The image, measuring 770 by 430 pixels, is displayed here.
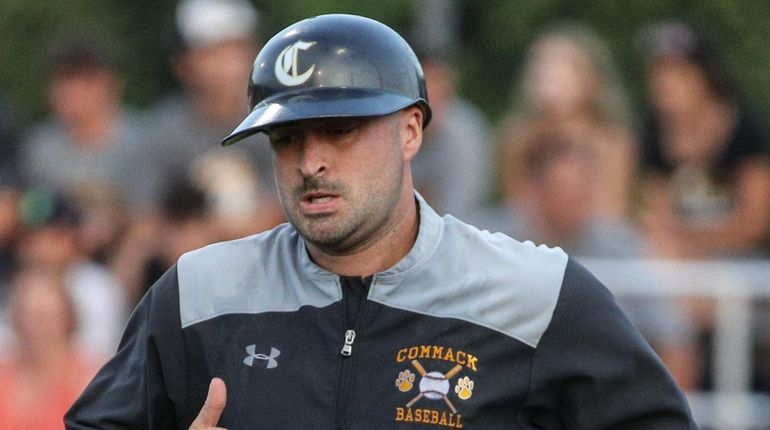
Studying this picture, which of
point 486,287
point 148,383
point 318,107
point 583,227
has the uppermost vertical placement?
point 318,107

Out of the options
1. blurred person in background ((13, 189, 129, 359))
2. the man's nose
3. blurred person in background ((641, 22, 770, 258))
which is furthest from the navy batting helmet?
blurred person in background ((641, 22, 770, 258))

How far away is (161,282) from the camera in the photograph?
457cm

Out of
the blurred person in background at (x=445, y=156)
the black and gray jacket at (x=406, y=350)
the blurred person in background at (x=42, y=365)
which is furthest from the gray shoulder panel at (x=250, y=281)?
the blurred person in background at (x=445, y=156)

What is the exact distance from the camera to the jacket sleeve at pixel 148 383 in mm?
4445

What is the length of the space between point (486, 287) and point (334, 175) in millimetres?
507

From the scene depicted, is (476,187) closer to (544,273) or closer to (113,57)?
(113,57)

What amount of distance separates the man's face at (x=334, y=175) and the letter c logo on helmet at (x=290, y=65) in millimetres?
124

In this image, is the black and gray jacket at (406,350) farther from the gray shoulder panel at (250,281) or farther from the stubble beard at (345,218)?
the stubble beard at (345,218)

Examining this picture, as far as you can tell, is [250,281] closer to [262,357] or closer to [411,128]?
[262,357]

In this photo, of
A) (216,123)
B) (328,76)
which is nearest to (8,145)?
(216,123)

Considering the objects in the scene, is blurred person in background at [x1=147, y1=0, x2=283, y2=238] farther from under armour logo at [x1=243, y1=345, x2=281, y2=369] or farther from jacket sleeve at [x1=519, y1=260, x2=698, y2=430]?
jacket sleeve at [x1=519, y1=260, x2=698, y2=430]

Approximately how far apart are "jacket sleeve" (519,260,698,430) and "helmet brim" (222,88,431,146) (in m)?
0.70

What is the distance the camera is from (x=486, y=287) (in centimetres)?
441

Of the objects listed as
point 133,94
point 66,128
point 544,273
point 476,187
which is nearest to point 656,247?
point 476,187
